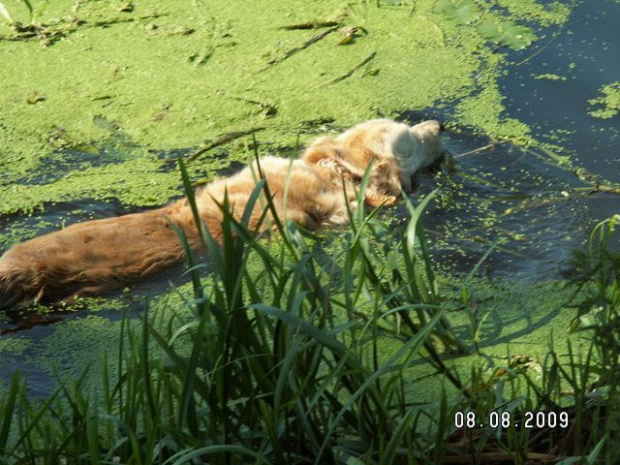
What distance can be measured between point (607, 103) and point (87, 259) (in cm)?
357

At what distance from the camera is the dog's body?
176 inches

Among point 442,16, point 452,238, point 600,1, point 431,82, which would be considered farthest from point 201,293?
point 600,1

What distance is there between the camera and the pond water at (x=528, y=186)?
196 inches

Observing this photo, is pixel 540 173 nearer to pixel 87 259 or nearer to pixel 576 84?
pixel 576 84

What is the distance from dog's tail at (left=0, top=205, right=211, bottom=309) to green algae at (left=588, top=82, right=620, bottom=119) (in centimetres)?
290

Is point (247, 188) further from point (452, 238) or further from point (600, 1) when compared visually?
point (600, 1)

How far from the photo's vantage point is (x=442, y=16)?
7430mm

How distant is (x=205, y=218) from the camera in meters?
5.00

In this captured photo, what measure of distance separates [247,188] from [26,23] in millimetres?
3218

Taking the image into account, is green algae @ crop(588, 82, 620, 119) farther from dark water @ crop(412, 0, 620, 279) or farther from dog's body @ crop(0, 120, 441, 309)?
dog's body @ crop(0, 120, 441, 309)

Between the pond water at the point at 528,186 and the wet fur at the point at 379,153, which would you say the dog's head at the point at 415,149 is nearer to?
the wet fur at the point at 379,153
